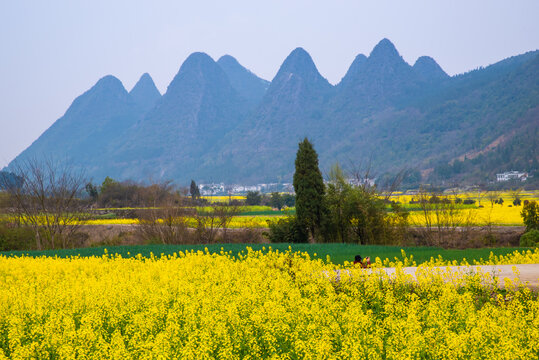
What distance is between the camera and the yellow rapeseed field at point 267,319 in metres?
5.68

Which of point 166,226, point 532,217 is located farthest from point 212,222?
point 532,217

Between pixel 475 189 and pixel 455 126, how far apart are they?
76.5 meters

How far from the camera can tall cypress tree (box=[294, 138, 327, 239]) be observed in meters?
25.1

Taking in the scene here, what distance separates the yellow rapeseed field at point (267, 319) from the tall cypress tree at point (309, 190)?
42.1ft

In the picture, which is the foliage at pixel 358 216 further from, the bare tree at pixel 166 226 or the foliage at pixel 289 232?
the bare tree at pixel 166 226

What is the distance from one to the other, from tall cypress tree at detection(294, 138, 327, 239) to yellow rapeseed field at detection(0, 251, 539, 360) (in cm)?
1282

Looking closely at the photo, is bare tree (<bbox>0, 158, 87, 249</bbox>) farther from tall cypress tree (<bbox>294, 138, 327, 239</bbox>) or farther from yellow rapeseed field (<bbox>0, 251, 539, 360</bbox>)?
yellow rapeseed field (<bbox>0, 251, 539, 360</bbox>)

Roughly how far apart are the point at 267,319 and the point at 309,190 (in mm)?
18086

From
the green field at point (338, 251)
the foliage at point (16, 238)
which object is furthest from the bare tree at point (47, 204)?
the green field at point (338, 251)

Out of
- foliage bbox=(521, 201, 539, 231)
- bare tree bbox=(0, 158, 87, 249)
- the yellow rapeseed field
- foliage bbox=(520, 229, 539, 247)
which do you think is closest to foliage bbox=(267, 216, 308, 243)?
foliage bbox=(520, 229, 539, 247)

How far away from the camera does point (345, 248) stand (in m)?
20.4

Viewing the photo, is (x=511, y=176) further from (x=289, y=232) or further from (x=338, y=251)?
(x=338, y=251)

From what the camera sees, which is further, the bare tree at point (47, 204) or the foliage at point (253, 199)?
the foliage at point (253, 199)

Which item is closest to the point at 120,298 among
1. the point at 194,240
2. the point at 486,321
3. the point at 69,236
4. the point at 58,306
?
the point at 58,306
